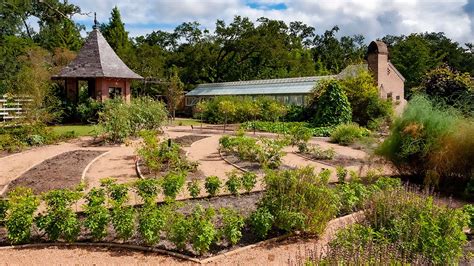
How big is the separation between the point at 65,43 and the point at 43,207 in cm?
3816

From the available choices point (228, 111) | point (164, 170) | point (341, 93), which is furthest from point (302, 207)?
point (228, 111)

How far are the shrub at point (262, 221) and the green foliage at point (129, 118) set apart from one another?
10.5 meters

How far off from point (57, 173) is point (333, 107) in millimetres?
14598

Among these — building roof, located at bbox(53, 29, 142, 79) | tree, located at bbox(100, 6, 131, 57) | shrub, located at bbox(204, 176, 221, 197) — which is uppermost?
tree, located at bbox(100, 6, 131, 57)

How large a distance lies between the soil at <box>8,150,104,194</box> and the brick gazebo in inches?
495

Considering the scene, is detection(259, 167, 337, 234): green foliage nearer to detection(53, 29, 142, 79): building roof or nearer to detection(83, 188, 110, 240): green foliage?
detection(83, 188, 110, 240): green foliage

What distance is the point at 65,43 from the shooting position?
4197 centimetres

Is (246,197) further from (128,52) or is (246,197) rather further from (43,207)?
(128,52)

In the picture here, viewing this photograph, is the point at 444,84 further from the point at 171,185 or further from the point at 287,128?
the point at 171,185

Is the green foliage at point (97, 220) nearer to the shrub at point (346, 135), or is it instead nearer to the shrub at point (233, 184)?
the shrub at point (233, 184)

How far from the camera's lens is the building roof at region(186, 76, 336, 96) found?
2831 centimetres

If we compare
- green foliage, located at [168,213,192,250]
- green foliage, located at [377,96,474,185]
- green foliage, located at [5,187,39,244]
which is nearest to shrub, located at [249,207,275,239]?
green foliage, located at [168,213,192,250]

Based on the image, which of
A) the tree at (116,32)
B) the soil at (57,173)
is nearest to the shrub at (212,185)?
the soil at (57,173)

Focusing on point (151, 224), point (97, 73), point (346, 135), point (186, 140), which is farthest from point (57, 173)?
point (97, 73)
